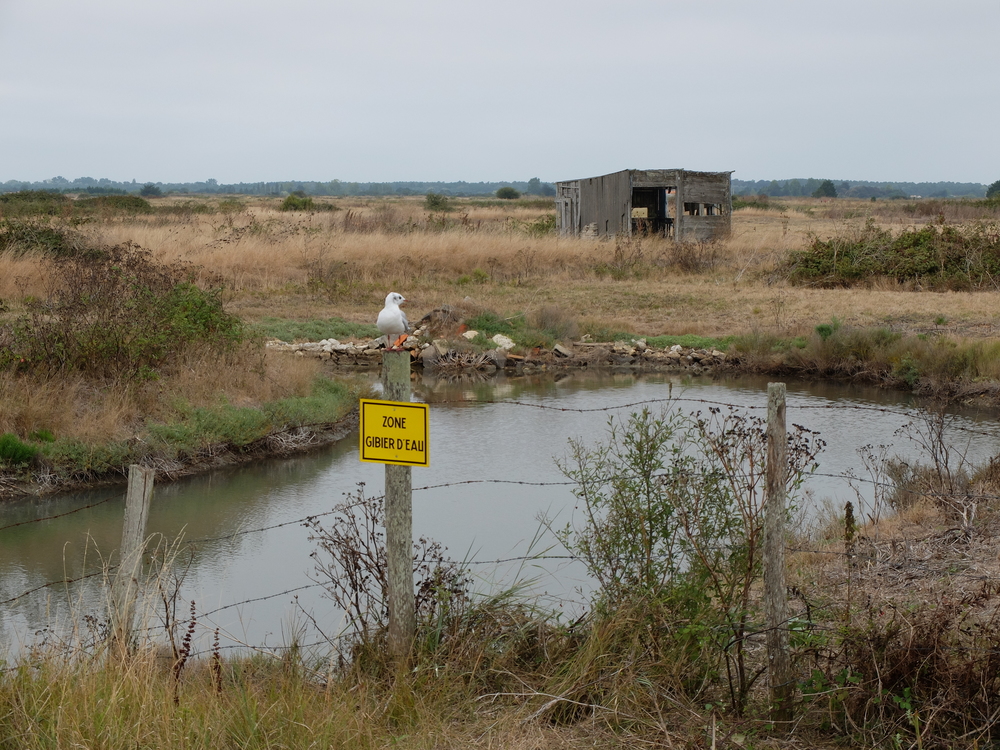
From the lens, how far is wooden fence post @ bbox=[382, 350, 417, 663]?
416 centimetres

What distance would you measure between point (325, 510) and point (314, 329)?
9.58 meters

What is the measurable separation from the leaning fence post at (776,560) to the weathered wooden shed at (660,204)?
26.5 metres

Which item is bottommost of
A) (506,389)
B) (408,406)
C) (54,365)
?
(506,389)

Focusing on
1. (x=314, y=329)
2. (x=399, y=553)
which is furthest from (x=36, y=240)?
(x=399, y=553)

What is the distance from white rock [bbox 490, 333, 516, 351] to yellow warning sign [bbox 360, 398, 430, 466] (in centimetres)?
1363

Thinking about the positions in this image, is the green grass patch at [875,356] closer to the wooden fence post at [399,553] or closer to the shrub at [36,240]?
the wooden fence post at [399,553]

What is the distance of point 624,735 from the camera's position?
3.73 metres

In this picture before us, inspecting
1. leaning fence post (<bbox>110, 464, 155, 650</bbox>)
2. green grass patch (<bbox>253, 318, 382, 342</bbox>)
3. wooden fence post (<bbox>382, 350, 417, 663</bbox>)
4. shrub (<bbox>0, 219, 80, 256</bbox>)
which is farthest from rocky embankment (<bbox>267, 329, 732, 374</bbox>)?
wooden fence post (<bbox>382, 350, 417, 663</bbox>)

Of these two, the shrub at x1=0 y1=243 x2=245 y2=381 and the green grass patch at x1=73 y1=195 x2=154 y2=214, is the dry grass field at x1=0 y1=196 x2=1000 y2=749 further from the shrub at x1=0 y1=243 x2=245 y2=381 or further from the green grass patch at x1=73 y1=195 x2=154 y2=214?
the green grass patch at x1=73 y1=195 x2=154 y2=214

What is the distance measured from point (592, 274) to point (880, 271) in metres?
6.94

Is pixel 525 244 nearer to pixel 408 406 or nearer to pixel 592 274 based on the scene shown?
pixel 592 274

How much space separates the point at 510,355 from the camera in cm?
1769

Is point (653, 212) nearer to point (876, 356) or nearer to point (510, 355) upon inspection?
point (510, 355)

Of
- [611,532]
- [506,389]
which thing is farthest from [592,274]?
[611,532]
